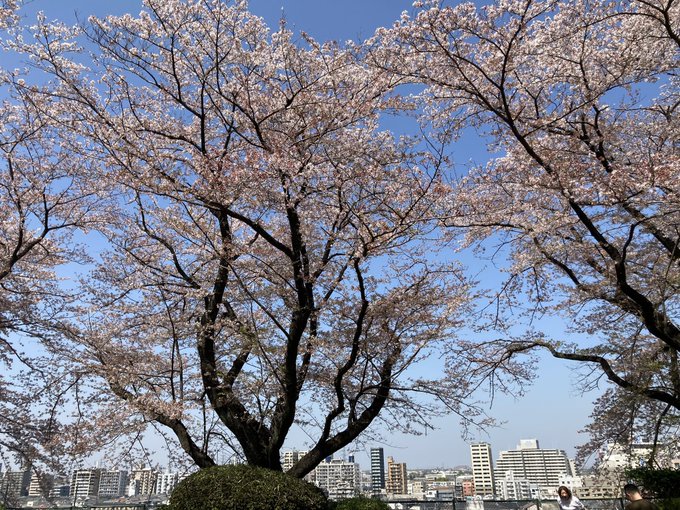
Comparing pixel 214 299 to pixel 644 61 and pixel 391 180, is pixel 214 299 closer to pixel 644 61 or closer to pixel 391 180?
pixel 391 180

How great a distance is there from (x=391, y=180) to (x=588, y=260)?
4.49 meters

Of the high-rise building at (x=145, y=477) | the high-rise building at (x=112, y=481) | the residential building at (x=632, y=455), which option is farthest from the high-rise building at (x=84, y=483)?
the residential building at (x=632, y=455)

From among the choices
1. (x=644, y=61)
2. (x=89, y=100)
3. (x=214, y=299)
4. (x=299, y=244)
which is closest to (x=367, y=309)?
(x=299, y=244)

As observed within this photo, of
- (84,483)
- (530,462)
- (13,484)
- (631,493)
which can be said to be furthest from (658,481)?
(530,462)

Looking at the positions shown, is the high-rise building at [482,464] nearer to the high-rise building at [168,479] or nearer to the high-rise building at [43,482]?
the high-rise building at [168,479]

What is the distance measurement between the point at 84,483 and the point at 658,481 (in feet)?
44.0

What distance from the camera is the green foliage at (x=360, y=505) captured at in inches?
304

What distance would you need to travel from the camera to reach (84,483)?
12734 millimetres

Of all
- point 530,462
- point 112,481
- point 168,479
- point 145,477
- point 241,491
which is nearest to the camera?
point 241,491

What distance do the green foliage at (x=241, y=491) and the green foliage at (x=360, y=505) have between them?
0.58m

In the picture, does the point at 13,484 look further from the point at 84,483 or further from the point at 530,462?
the point at 530,462

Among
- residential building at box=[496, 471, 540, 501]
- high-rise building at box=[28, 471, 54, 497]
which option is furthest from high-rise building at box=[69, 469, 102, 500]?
residential building at box=[496, 471, 540, 501]

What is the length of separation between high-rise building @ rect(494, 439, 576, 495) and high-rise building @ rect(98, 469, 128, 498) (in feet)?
151

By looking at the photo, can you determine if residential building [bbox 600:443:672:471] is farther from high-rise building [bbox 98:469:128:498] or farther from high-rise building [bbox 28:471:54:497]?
high-rise building [bbox 28:471:54:497]
